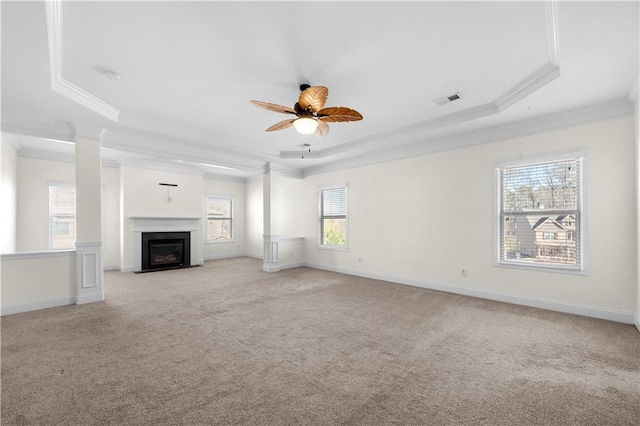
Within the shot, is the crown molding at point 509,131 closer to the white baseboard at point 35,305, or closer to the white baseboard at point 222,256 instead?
the white baseboard at point 222,256

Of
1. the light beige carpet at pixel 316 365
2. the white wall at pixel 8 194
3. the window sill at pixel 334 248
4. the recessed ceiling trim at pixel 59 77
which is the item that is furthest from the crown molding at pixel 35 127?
the window sill at pixel 334 248

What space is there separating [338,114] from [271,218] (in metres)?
4.17

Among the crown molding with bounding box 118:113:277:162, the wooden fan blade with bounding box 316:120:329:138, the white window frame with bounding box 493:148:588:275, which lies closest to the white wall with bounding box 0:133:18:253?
the crown molding with bounding box 118:113:277:162

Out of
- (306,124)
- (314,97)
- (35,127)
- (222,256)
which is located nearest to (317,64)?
(314,97)

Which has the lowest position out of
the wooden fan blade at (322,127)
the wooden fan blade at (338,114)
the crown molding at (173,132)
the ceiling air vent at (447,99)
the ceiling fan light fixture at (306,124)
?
the ceiling fan light fixture at (306,124)

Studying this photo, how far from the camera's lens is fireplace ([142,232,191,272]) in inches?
278

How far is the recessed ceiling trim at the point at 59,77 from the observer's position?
2062 mm

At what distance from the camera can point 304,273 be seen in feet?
21.4

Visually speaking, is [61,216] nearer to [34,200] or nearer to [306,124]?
[34,200]

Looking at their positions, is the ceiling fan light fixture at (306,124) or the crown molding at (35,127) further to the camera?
the crown molding at (35,127)

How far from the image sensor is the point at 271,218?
6.90m

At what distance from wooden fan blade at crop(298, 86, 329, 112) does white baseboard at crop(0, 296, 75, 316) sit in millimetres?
4304

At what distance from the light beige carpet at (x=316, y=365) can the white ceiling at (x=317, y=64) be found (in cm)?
259

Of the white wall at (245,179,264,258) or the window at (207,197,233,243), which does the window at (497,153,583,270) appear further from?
the window at (207,197,233,243)
